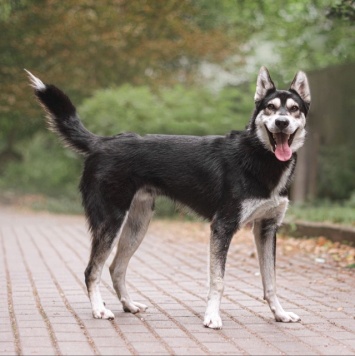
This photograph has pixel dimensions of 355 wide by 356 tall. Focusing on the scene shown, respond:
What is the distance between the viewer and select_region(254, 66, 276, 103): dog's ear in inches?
243

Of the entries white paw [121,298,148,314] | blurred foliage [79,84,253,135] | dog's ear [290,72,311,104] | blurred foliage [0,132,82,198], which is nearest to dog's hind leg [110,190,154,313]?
white paw [121,298,148,314]

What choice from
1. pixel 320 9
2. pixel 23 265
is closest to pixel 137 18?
pixel 320 9

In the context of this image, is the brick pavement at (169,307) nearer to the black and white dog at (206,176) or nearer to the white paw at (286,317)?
the white paw at (286,317)

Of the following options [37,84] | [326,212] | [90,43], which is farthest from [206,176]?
[90,43]

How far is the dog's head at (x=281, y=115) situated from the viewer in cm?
596

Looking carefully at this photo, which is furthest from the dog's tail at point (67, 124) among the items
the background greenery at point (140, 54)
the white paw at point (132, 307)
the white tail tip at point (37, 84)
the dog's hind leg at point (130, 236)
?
the background greenery at point (140, 54)

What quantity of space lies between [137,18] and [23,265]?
1276 centimetres

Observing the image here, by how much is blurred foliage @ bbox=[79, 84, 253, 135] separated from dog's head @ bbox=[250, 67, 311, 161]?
10.1 meters

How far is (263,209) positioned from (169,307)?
127cm

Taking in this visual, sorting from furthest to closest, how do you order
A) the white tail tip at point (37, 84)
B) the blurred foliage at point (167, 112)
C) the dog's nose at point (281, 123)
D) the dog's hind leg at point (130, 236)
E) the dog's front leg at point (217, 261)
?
the blurred foliage at point (167, 112), the dog's hind leg at point (130, 236), the white tail tip at point (37, 84), the dog's front leg at point (217, 261), the dog's nose at point (281, 123)

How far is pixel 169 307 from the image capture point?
6.75 metres

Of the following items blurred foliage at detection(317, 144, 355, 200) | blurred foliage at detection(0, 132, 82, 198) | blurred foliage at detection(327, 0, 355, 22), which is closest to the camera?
blurred foliage at detection(327, 0, 355, 22)

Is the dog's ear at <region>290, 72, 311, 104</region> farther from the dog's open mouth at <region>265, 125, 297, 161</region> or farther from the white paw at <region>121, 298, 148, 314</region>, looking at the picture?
the white paw at <region>121, 298, 148, 314</region>

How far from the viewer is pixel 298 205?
14.9 meters
